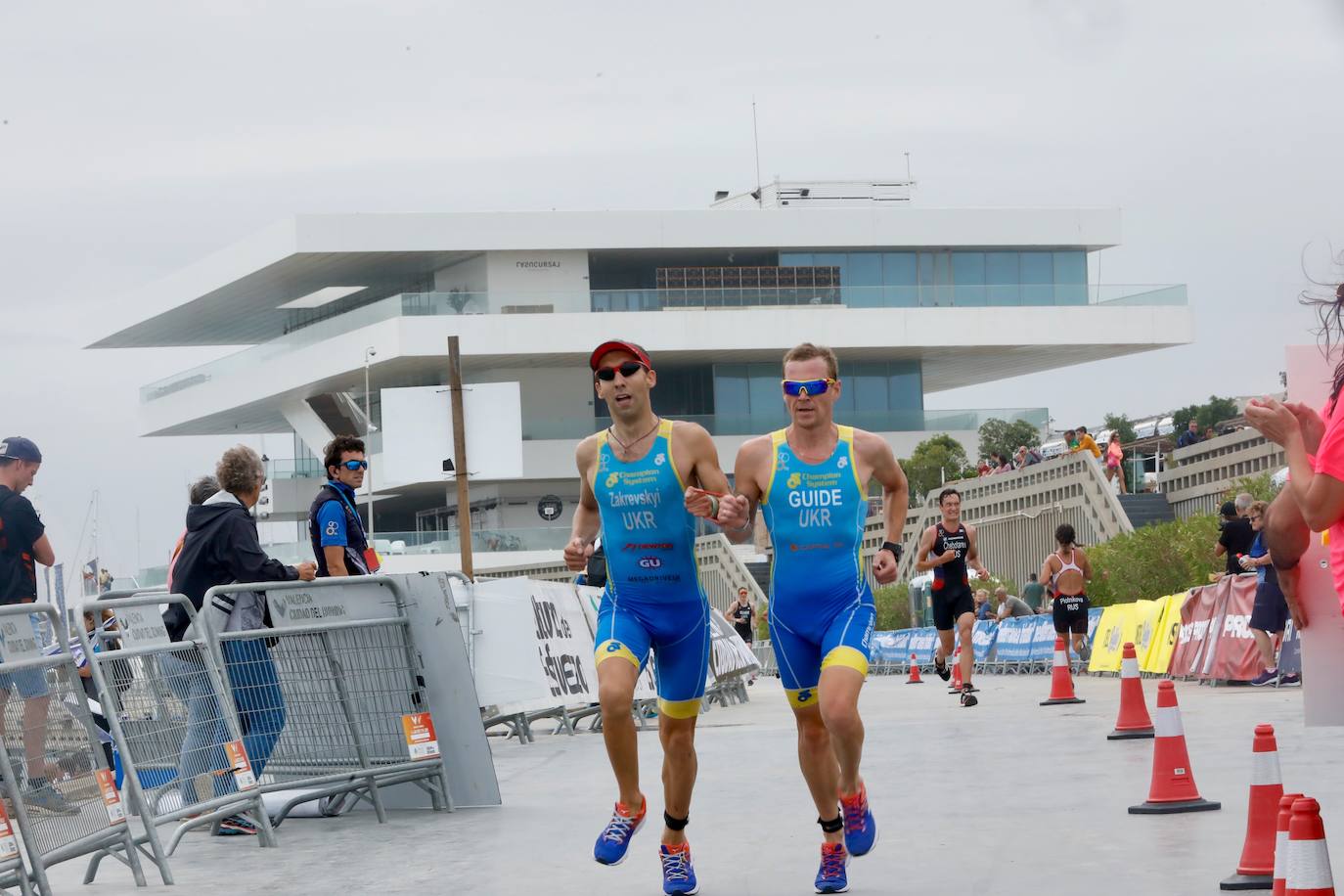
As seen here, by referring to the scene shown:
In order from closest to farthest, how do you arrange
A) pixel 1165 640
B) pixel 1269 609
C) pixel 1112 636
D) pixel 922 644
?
pixel 1269 609 < pixel 1165 640 < pixel 1112 636 < pixel 922 644

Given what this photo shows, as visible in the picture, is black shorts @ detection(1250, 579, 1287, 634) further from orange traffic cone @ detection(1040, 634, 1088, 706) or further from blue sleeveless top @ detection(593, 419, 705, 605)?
blue sleeveless top @ detection(593, 419, 705, 605)

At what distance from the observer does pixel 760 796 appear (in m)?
11.4

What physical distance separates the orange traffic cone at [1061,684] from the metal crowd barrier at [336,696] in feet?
30.4

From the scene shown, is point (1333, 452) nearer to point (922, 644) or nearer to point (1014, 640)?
point (1014, 640)

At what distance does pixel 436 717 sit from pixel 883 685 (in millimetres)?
19346

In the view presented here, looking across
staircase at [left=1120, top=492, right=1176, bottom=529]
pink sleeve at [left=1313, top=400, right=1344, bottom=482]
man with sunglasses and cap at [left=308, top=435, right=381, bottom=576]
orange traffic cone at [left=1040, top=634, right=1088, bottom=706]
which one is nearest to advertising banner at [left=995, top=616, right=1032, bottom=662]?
staircase at [left=1120, top=492, right=1176, bottom=529]

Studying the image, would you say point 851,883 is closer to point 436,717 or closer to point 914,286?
point 436,717

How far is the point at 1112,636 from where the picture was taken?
25.4m

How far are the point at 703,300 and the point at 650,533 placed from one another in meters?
69.7

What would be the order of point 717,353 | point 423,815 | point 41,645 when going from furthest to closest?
point 717,353 < point 423,815 < point 41,645

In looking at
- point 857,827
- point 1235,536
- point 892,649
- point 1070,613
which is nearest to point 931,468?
point 892,649

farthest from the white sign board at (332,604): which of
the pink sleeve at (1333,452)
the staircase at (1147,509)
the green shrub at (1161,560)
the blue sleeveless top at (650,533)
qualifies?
the staircase at (1147,509)

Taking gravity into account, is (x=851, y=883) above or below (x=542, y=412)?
below

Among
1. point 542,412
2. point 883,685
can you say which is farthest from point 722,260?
point 883,685
